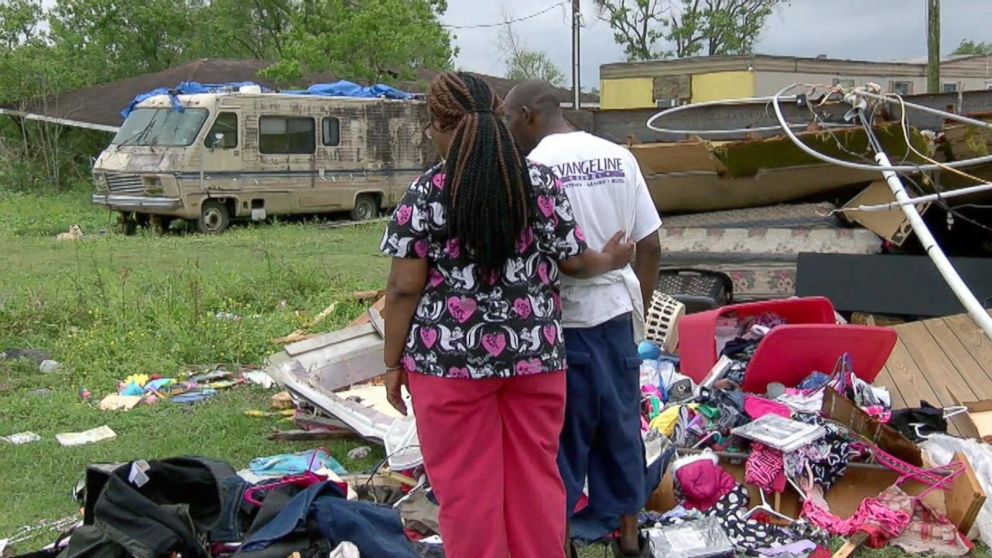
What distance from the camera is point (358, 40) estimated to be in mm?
24656

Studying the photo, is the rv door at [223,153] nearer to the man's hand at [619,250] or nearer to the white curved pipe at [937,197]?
the white curved pipe at [937,197]

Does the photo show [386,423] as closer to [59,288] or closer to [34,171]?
[59,288]

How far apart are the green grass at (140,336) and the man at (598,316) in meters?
1.84

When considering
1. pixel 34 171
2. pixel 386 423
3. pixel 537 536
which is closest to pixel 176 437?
pixel 386 423

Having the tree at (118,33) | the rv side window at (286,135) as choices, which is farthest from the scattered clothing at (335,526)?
the tree at (118,33)

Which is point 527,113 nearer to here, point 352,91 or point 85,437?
point 85,437

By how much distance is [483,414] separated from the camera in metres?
2.96

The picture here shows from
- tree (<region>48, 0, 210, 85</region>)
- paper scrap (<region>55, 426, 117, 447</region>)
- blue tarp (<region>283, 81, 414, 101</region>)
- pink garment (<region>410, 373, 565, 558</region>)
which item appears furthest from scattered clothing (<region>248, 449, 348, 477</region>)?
tree (<region>48, 0, 210, 85</region>)

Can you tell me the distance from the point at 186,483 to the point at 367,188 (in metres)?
15.8

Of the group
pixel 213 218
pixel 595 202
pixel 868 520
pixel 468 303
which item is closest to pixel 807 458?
pixel 868 520

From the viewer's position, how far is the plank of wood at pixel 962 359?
17.8 feet

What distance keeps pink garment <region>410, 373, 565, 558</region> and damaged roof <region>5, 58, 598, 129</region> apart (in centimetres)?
2006

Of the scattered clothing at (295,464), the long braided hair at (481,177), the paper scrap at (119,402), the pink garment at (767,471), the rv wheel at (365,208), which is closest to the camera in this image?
the long braided hair at (481,177)

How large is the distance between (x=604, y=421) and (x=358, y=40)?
22.5 m
